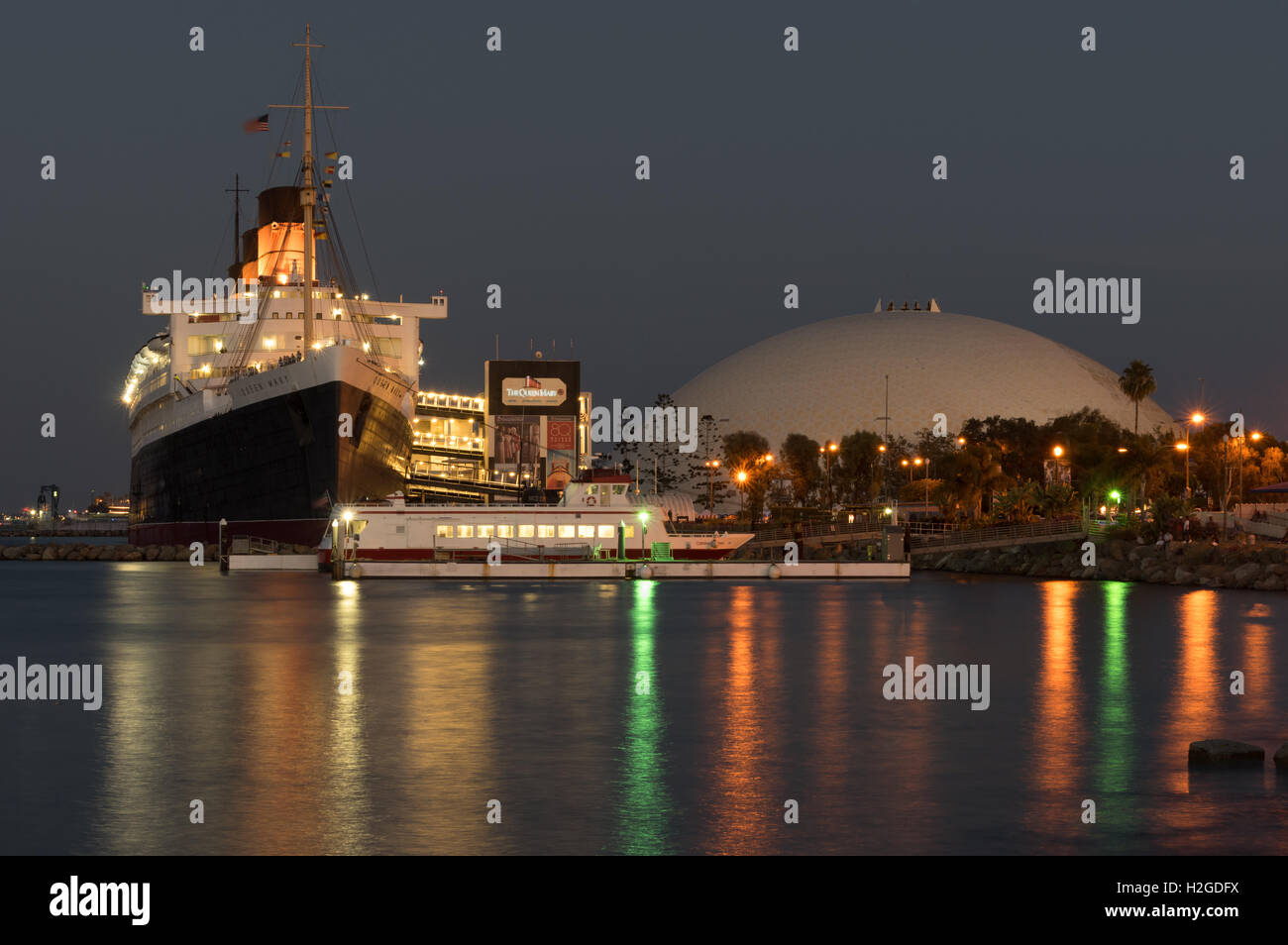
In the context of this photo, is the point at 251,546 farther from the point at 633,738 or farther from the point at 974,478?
the point at 633,738

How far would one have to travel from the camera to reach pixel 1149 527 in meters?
86.9

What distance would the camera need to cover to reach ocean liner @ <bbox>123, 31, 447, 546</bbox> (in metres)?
89.1

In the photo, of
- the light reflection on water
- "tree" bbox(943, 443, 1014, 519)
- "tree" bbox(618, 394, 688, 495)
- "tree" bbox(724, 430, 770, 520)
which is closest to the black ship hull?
the light reflection on water

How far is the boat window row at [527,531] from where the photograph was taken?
82625mm

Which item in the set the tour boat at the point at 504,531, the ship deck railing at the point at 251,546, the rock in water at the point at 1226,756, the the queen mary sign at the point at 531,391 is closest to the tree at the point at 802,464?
the the queen mary sign at the point at 531,391

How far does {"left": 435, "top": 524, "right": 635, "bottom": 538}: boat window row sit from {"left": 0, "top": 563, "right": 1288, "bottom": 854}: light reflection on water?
35166 mm

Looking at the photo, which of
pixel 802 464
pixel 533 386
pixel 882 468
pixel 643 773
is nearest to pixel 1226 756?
pixel 643 773

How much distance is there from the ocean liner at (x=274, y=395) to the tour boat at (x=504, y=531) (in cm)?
703

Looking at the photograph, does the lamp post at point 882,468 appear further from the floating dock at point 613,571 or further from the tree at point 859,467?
the floating dock at point 613,571

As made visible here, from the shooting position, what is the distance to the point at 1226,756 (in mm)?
19922

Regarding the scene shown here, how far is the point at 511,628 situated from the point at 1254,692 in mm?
21950

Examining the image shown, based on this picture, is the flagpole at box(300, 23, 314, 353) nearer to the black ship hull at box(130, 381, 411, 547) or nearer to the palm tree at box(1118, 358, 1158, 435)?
the black ship hull at box(130, 381, 411, 547)

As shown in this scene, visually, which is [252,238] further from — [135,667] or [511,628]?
[135,667]

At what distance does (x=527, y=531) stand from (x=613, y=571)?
280 inches
